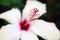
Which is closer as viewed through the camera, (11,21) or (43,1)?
(11,21)

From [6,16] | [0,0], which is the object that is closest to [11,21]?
[6,16]

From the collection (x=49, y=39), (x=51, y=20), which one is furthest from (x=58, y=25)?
→ (x=49, y=39)

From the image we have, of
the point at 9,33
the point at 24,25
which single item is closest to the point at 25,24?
Answer: the point at 24,25

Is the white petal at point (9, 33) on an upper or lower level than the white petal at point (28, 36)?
upper

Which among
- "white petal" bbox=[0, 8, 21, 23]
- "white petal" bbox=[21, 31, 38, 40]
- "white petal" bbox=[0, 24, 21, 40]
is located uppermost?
"white petal" bbox=[0, 8, 21, 23]

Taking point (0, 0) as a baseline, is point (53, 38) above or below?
below

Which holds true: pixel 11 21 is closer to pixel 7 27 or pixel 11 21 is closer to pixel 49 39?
pixel 7 27
